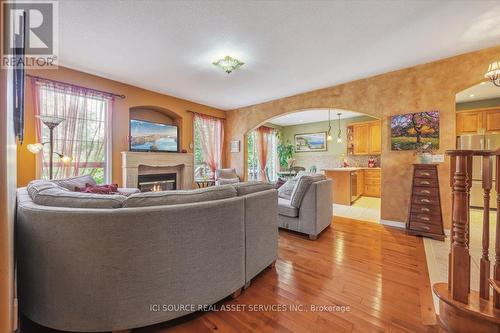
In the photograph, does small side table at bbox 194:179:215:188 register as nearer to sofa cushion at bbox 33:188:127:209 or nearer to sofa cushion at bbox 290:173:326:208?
sofa cushion at bbox 290:173:326:208

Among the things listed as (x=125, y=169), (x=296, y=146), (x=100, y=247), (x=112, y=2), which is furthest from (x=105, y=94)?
(x=296, y=146)

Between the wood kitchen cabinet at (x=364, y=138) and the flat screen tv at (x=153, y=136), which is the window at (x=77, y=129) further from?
the wood kitchen cabinet at (x=364, y=138)

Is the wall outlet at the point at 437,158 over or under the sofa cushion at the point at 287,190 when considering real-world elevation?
over

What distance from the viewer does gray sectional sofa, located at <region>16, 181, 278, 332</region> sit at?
1.20 meters

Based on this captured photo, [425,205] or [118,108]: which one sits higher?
[118,108]

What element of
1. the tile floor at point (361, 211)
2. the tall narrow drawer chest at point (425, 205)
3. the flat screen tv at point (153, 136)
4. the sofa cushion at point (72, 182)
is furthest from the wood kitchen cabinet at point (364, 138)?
the sofa cushion at point (72, 182)

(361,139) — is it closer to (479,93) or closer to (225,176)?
(479,93)

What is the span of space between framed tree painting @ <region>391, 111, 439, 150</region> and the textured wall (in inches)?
3.1

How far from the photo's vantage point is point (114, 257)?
1.21 meters

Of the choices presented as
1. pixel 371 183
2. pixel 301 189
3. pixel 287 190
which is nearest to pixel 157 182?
pixel 287 190

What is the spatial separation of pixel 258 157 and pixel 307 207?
4.97m

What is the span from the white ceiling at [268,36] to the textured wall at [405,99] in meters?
0.20

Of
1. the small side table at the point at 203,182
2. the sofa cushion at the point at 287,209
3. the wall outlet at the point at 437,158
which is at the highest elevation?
the wall outlet at the point at 437,158

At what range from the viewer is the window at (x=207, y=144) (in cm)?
566
